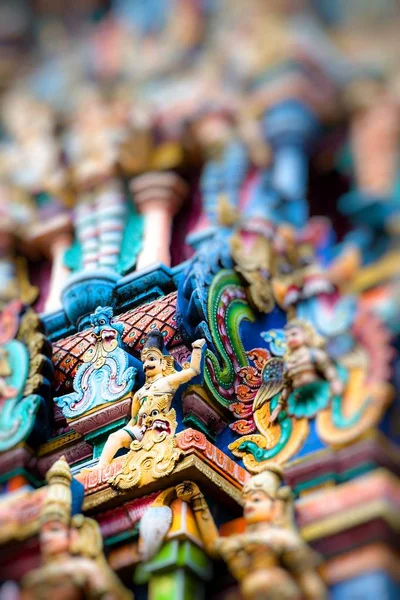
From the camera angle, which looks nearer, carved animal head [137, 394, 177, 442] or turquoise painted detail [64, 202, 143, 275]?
carved animal head [137, 394, 177, 442]

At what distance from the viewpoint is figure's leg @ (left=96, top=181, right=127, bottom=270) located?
434 inches

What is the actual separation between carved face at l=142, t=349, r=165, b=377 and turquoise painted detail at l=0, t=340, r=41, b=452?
3.10 ft

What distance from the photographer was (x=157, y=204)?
1127 cm

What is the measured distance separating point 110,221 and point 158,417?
3.01m

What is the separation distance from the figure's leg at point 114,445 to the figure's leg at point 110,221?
2.39 meters

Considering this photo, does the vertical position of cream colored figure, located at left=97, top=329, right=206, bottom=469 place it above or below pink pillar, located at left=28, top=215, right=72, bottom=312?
below

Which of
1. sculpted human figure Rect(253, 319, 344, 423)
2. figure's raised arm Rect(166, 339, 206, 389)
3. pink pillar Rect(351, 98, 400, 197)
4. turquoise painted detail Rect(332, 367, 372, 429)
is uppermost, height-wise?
pink pillar Rect(351, 98, 400, 197)

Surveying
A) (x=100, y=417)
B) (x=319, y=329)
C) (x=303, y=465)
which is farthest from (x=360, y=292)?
(x=100, y=417)

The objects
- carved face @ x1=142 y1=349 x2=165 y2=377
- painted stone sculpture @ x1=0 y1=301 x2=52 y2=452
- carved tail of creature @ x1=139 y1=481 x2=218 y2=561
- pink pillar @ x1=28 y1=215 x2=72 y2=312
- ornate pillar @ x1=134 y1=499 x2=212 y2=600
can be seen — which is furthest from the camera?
pink pillar @ x1=28 y1=215 x2=72 y2=312

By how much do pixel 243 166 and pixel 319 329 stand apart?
2.96 meters

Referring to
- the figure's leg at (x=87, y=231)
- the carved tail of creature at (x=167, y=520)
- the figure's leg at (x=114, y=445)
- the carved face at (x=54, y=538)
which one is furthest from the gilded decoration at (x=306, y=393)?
the figure's leg at (x=87, y=231)

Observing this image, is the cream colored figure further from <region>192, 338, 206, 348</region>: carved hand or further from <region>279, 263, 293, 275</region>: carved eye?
<region>279, 263, 293, 275</region>: carved eye

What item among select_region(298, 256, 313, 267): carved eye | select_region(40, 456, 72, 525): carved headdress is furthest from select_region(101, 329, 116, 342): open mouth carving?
select_region(298, 256, 313, 267): carved eye

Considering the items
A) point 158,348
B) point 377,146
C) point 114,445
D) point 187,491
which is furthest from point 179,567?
point 377,146
